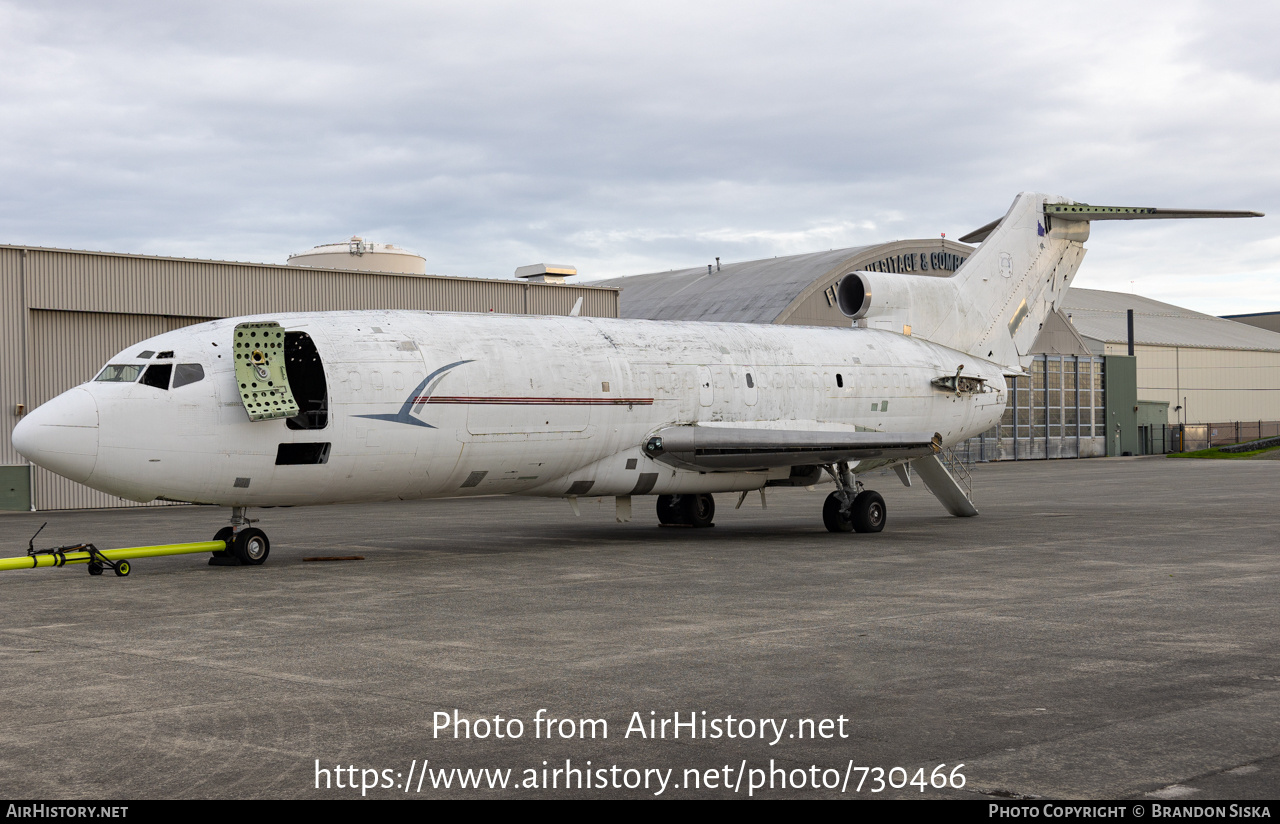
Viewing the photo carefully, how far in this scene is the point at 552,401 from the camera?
18.9 m

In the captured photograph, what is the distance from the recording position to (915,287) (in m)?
26.4

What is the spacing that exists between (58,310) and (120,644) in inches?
963

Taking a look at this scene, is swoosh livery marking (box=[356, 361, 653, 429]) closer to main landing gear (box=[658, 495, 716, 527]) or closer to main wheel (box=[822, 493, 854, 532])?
main landing gear (box=[658, 495, 716, 527])

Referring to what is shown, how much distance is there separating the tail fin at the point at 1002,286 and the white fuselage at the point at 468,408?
248 cm

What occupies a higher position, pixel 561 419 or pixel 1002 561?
pixel 561 419

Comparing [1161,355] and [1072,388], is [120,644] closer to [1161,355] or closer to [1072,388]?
[1072,388]

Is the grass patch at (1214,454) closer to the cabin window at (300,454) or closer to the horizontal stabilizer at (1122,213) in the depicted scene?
the horizontal stabilizer at (1122,213)

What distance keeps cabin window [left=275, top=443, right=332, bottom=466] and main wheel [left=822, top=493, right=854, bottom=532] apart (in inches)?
390

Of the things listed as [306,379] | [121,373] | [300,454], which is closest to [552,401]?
[306,379]

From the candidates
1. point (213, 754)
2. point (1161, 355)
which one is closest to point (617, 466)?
point (213, 754)

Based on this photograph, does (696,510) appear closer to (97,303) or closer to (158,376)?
(158,376)

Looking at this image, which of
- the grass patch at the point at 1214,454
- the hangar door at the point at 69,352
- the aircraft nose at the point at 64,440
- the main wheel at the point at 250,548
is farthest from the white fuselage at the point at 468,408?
the grass patch at the point at 1214,454

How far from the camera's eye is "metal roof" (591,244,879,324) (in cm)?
5119

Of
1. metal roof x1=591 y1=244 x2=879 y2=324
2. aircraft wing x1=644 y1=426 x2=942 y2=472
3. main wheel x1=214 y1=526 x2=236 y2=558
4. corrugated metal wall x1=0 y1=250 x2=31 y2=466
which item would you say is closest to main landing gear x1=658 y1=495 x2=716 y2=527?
aircraft wing x1=644 y1=426 x2=942 y2=472
